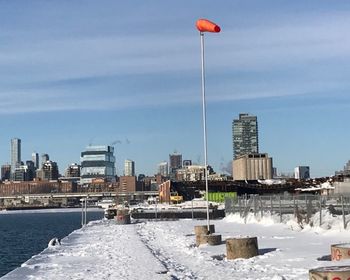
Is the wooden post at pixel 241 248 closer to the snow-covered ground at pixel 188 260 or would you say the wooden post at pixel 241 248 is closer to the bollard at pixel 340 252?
→ the snow-covered ground at pixel 188 260

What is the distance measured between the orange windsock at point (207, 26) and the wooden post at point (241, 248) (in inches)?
580

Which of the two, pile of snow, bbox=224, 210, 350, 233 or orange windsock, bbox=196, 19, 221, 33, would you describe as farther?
orange windsock, bbox=196, 19, 221, 33

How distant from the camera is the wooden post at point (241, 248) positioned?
20812 millimetres

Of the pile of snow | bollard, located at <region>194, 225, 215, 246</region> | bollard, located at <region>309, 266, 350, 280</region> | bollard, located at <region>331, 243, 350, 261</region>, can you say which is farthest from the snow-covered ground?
bollard, located at <region>309, 266, 350, 280</region>

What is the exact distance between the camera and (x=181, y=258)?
22.8 metres

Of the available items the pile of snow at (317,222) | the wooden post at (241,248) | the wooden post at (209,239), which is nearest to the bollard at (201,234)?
the wooden post at (209,239)

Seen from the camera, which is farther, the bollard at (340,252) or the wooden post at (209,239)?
the wooden post at (209,239)

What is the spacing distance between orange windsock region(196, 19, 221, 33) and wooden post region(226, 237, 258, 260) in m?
14.7

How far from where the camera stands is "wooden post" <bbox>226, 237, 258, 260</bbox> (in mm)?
20812

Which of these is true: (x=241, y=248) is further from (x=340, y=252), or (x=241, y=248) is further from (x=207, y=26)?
(x=207, y=26)

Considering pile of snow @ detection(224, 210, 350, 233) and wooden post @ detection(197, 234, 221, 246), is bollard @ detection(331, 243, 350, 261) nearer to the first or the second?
wooden post @ detection(197, 234, 221, 246)

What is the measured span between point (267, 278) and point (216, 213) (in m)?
64.2

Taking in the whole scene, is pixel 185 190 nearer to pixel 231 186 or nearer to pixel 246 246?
pixel 231 186

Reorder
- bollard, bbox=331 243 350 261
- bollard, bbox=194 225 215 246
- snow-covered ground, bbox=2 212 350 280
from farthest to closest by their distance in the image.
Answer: bollard, bbox=194 225 215 246
snow-covered ground, bbox=2 212 350 280
bollard, bbox=331 243 350 261
